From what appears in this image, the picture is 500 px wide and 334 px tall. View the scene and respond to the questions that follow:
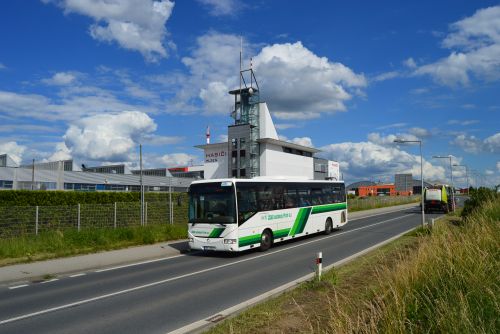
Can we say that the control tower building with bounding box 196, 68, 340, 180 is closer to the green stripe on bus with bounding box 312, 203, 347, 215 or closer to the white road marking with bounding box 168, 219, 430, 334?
the green stripe on bus with bounding box 312, 203, 347, 215

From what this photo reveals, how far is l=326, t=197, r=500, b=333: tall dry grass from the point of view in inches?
166

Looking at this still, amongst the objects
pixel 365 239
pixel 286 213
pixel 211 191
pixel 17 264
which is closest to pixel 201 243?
pixel 211 191

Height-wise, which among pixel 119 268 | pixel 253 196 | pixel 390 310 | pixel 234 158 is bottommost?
pixel 119 268

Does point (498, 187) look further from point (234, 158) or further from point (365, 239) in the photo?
point (234, 158)

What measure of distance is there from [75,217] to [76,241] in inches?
123

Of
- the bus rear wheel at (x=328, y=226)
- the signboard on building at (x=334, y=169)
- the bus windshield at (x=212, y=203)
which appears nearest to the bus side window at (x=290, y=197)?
the bus windshield at (x=212, y=203)

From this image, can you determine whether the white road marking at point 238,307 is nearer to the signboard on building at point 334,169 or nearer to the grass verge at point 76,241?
the grass verge at point 76,241

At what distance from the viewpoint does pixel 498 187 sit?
31.3 metres

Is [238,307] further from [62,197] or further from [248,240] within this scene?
[62,197]

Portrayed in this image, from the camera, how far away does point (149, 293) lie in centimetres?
960

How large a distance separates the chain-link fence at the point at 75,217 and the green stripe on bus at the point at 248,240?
842 cm

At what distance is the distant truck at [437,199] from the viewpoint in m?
42.3

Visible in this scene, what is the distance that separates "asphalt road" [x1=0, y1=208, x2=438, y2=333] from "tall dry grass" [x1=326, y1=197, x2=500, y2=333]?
10.7ft

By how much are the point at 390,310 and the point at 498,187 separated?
103ft
